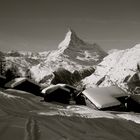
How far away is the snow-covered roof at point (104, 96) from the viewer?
117 feet

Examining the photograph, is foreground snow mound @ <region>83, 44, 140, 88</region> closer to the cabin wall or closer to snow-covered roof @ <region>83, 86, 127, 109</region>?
the cabin wall

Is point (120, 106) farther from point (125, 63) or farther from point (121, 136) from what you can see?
point (125, 63)

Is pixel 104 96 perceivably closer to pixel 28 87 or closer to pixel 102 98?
pixel 102 98

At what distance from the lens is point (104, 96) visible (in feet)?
125

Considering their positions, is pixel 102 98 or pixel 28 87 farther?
pixel 28 87

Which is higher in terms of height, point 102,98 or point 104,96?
point 104,96

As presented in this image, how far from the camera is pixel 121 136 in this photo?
53.2 ft

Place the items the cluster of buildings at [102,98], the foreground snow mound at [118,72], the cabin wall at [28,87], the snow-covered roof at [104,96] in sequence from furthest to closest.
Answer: the foreground snow mound at [118,72] → the cabin wall at [28,87] → the cluster of buildings at [102,98] → the snow-covered roof at [104,96]

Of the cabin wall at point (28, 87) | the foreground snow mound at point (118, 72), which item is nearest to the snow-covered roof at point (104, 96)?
the cabin wall at point (28, 87)

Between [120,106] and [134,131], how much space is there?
1933 cm

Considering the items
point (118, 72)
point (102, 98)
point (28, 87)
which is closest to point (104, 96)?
point (102, 98)

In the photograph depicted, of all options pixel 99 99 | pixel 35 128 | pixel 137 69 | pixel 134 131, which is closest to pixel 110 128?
pixel 134 131

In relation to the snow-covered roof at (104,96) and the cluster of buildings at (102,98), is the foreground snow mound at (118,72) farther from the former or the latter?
the snow-covered roof at (104,96)

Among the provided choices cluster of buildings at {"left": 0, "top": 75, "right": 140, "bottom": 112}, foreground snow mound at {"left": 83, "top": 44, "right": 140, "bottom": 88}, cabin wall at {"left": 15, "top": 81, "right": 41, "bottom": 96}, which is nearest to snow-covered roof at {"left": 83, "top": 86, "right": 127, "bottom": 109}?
cluster of buildings at {"left": 0, "top": 75, "right": 140, "bottom": 112}
